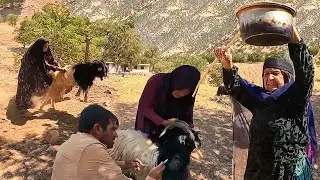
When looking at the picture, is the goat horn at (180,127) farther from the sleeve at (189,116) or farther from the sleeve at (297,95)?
the sleeve at (297,95)

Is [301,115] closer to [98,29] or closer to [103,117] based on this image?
[103,117]

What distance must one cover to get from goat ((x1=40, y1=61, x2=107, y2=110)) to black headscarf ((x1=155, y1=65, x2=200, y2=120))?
3.65 meters

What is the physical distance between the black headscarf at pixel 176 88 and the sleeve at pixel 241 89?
58 centimetres

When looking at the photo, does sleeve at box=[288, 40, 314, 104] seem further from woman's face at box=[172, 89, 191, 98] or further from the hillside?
A: the hillside

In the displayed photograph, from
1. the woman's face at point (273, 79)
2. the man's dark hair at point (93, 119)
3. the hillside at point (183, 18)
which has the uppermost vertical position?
the hillside at point (183, 18)

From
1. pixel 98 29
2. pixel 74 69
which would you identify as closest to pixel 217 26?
pixel 98 29

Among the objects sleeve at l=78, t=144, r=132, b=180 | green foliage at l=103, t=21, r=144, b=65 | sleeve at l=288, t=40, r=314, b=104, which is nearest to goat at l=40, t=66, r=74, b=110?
sleeve at l=78, t=144, r=132, b=180

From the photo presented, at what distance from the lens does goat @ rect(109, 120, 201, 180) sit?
10.8ft

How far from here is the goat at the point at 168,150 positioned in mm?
3277

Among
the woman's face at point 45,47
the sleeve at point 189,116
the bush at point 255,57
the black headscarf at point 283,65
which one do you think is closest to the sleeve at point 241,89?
the black headscarf at point 283,65

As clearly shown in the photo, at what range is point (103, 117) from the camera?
2.33m

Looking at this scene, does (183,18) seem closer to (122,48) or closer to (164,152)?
(122,48)

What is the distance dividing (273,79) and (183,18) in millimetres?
64215

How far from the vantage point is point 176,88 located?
3387 millimetres
